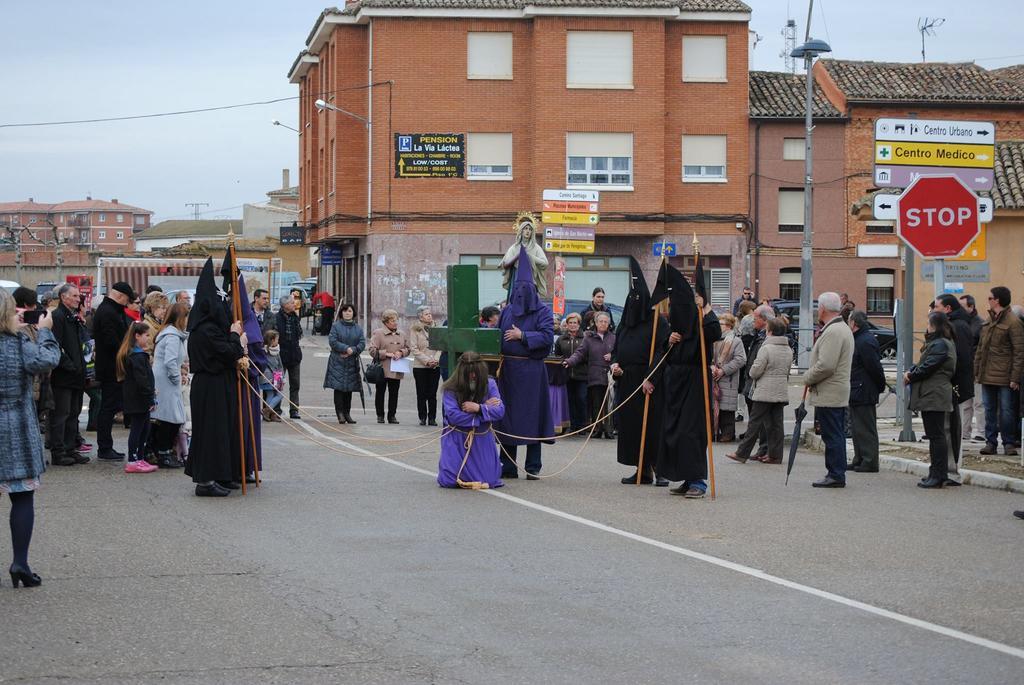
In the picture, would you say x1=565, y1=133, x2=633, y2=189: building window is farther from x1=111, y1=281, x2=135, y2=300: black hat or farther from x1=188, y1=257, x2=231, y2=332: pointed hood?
x1=188, y1=257, x2=231, y2=332: pointed hood

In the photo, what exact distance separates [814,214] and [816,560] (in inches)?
1705

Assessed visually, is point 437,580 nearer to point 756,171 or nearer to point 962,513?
point 962,513

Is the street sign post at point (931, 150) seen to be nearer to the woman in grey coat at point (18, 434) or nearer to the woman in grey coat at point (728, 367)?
the woman in grey coat at point (728, 367)

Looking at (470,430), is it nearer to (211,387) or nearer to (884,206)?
(211,387)

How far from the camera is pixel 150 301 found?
54.1 feet

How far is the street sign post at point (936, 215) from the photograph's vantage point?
56.4ft

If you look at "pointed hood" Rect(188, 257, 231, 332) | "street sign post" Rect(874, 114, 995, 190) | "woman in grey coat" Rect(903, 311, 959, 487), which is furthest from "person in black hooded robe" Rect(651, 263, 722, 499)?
"street sign post" Rect(874, 114, 995, 190)

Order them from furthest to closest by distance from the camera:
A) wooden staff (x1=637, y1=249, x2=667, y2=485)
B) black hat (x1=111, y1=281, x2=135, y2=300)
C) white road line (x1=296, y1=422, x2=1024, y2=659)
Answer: black hat (x1=111, y1=281, x2=135, y2=300)
wooden staff (x1=637, y1=249, x2=667, y2=485)
white road line (x1=296, y1=422, x2=1024, y2=659)

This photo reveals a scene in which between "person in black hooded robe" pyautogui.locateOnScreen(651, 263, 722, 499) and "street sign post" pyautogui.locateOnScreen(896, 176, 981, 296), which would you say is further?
"street sign post" pyautogui.locateOnScreen(896, 176, 981, 296)

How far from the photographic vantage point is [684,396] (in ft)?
45.2

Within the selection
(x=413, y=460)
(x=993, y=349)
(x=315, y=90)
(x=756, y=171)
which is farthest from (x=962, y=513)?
(x=315, y=90)

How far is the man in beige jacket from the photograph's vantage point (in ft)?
48.3

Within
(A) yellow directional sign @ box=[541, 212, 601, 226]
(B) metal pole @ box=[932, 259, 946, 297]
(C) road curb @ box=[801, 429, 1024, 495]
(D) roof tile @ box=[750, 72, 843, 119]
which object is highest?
(D) roof tile @ box=[750, 72, 843, 119]

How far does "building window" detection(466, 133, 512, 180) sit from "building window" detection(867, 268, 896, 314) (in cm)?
1457
